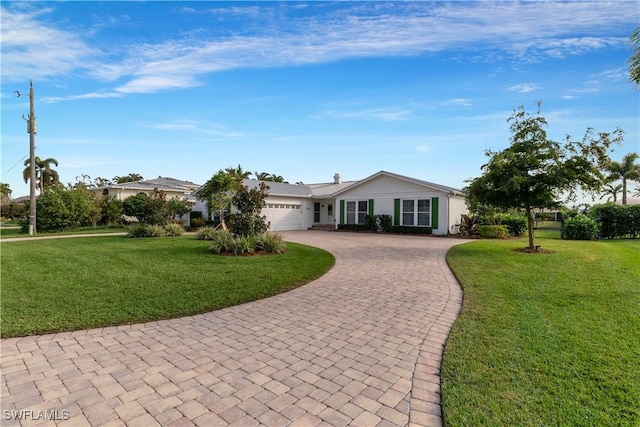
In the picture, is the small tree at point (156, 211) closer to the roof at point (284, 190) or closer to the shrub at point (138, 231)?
the shrub at point (138, 231)

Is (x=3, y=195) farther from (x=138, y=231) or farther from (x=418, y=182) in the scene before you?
(x=418, y=182)

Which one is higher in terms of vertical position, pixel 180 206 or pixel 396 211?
pixel 180 206

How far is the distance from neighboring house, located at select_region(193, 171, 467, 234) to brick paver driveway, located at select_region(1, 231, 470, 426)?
14492mm

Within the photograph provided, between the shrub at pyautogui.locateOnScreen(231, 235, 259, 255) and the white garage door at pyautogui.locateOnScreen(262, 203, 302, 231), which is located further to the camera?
the white garage door at pyautogui.locateOnScreen(262, 203, 302, 231)

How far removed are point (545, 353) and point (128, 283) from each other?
7155 millimetres

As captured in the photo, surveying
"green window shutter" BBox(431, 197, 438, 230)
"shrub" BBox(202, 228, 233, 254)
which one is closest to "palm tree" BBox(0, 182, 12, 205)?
"shrub" BBox(202, 228, 233, 254)

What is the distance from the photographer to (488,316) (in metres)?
4.88

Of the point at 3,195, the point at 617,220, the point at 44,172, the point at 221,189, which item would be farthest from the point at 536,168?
the point at 3,195

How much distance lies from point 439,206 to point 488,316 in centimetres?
1496

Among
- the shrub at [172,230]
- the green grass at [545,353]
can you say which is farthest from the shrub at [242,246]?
the shrub at [172,230]

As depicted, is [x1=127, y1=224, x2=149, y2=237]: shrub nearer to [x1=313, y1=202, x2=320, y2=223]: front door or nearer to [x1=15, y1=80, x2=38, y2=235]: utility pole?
[x1=15, y1=80, x2=38, y2=235]: utility pole

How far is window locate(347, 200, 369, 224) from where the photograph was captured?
22500 millimetres

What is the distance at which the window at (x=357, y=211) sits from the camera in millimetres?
22500

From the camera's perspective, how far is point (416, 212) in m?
20.1
